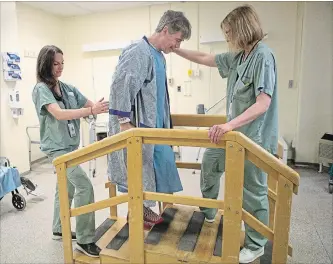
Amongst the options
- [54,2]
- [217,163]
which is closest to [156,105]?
[217,163]

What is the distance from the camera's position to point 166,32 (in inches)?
65.5

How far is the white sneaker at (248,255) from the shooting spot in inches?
62.1

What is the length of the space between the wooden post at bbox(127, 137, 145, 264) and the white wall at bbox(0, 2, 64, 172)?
3177 mm

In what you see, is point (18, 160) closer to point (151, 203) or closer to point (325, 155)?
point (151, 203)

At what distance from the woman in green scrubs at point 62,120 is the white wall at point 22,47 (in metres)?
2.14

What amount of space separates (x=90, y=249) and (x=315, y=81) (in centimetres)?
382

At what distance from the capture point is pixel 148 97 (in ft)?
5.44

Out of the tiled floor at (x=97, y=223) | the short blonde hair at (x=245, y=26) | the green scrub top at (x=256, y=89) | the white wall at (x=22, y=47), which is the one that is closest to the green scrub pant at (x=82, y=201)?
the tiled floor at (x=97, y=223)

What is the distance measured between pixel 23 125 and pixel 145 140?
366 cm

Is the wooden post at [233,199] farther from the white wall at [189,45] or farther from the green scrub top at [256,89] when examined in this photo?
the white wall at [189,45]

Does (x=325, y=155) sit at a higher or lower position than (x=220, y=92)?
lower

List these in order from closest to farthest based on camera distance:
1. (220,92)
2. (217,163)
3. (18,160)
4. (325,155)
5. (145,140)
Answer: (145,140)
(217,163)
(325,155)
(18,160)
(220,92)

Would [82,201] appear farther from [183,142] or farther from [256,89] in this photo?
[256,89]

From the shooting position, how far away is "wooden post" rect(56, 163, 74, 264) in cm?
158
